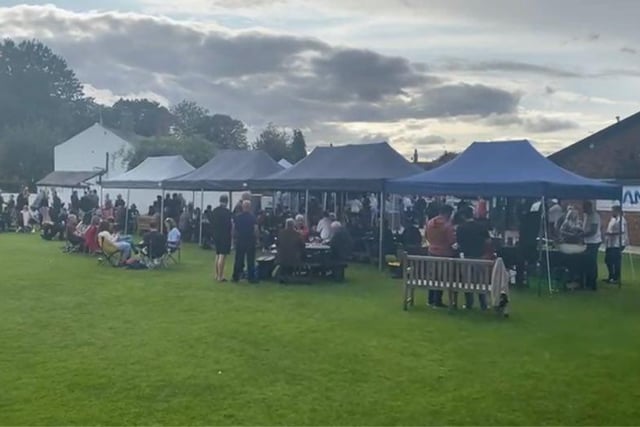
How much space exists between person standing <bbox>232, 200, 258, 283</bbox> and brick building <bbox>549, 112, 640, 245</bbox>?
17.2 metres

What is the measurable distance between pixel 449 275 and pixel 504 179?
4059mm

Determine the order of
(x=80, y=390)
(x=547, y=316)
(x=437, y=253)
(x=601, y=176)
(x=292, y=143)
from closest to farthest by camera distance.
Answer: (x=80, y=390) < (x=547, y=316) < (x=437, y=253) < (x=601, y=176) < (x=292, y=143)

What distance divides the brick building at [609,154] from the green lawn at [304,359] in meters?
16.1

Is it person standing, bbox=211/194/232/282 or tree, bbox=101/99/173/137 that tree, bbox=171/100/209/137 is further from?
person standing, bbox=211/194/232/282

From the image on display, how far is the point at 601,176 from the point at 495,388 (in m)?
23.3

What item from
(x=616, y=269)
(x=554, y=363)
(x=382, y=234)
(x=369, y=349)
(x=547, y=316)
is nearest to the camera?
(x=554, y=363)

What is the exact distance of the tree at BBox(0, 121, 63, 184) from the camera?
184 ft

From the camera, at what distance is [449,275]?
32.8 ft

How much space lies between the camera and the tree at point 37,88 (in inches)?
3150

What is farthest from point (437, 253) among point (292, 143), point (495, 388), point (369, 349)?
point (292, 143)

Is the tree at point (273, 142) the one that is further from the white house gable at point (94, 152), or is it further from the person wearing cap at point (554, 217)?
the person wearing cap at point (554, 217)

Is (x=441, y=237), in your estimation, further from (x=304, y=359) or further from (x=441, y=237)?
(x=304, y=359)

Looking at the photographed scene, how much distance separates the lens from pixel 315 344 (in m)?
7.88

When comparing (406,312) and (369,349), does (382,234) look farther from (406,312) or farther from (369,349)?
(369,349)
